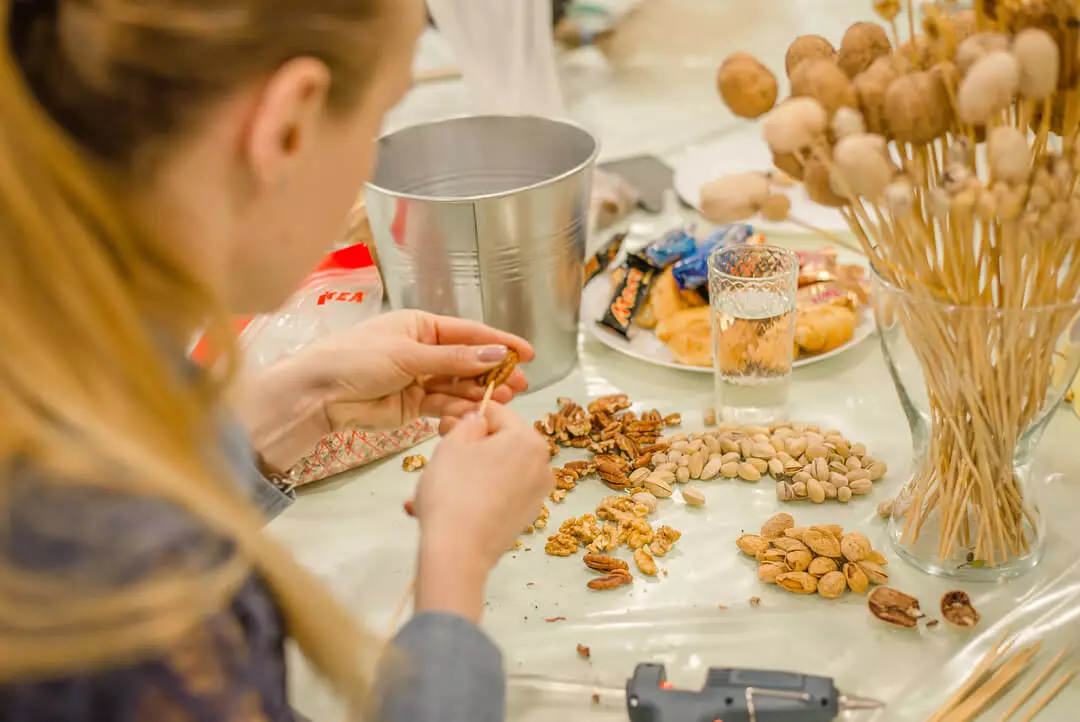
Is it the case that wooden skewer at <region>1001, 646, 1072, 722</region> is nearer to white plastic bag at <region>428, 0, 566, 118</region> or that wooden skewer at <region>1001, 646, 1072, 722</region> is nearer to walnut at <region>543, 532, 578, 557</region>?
walnut at <region>543, 532, 578, 557</region>

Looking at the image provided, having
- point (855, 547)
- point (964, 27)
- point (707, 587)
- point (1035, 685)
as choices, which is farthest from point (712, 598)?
point (964, 27)

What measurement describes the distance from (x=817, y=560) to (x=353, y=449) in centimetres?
42

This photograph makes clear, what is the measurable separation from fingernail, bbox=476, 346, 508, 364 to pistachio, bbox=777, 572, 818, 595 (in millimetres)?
278

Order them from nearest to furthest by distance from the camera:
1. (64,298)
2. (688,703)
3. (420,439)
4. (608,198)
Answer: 1. (64,298)
2. (688,703)
3. (420,439)
4. (608,198)

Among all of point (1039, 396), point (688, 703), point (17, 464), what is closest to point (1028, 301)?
point (1039, 396)

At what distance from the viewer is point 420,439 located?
1.01 metres

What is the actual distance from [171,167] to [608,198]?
3.10 feet

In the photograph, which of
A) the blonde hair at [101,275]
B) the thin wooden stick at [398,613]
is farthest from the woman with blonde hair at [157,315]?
the thin wooden stick at [398,613]

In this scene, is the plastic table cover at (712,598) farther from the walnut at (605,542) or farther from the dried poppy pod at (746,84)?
the dried poppy pod at (746,84)

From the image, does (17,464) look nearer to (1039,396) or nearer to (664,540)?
(664,540)

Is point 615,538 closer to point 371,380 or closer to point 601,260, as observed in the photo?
point 371,380

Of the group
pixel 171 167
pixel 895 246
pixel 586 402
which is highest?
pixel 171 167

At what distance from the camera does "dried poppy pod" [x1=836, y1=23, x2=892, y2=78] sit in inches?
25.3

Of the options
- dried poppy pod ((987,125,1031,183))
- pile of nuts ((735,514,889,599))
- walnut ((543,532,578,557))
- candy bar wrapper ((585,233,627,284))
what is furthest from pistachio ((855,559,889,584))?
Result: candy bar wrapper ((585,233,627,284))
